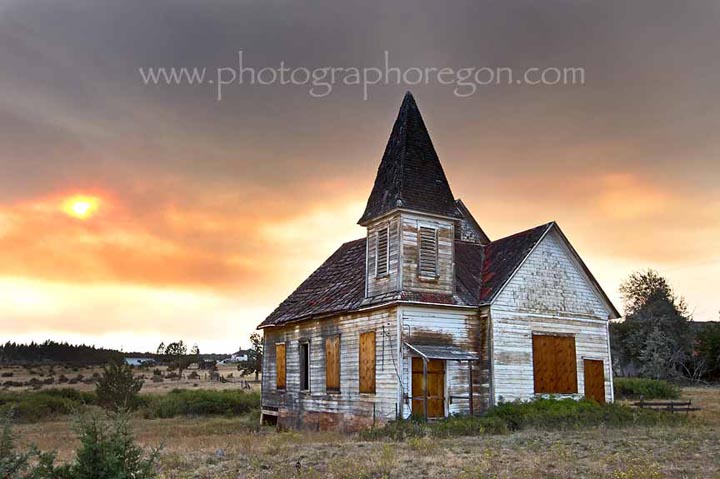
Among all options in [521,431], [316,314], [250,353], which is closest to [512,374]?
[521,431]

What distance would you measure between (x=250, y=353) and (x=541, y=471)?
53.5 metres

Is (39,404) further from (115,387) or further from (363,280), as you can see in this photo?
(363,280)

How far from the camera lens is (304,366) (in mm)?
26500

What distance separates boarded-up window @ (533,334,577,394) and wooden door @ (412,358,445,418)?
325 centimetres

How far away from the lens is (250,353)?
64.0m

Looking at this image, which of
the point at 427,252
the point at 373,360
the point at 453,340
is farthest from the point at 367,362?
the point at 427,252

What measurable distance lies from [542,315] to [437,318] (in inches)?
153

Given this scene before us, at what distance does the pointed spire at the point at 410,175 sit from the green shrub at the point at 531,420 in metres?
6.41

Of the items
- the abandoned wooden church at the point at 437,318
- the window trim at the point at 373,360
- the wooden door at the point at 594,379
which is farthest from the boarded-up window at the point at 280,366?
the wooden door at the point at 594,379

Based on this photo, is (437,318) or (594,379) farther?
(594,379)

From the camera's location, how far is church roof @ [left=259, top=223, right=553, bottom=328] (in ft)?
73.9

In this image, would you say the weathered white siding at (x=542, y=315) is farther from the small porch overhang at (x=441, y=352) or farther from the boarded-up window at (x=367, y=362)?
the boarded-up window at (x=367, y=362)

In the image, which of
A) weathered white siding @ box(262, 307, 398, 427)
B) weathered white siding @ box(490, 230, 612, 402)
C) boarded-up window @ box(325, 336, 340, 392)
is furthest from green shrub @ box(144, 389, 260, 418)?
weathered white siding @ box(490, 230, 612, 402)

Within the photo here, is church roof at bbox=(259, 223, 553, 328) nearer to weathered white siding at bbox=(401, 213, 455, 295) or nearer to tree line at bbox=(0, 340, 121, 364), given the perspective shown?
weathered white siding at bbox=(401, 213, 455, 295)
